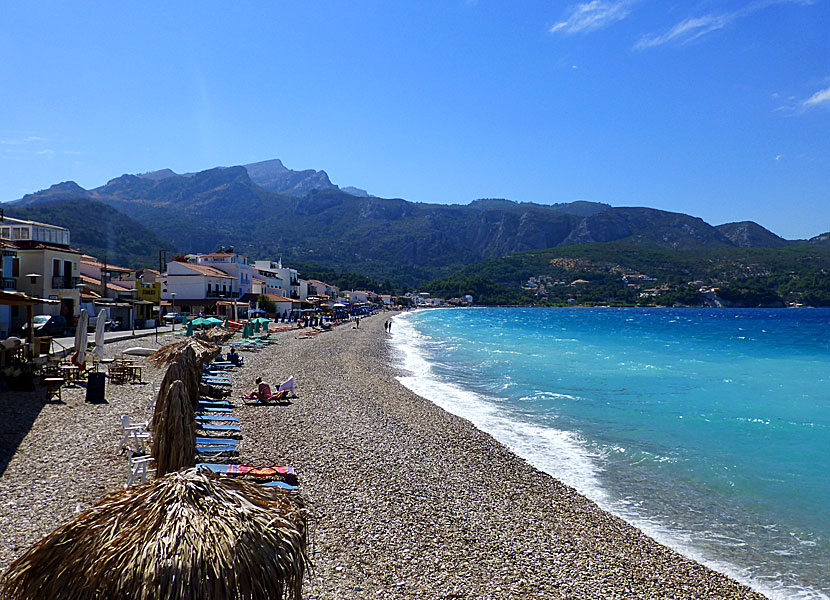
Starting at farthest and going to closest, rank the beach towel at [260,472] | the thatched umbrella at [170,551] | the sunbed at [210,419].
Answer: the sunbed at [210,419] → the beach towel at [260,472] → the thatched umbrella at [170,551]

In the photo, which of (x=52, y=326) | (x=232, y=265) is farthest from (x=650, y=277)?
(x=52, y=326)

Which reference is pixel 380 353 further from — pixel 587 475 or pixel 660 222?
pixel 660 222

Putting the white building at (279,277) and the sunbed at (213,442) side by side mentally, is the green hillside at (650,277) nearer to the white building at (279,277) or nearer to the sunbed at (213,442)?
the white building at (279,277)

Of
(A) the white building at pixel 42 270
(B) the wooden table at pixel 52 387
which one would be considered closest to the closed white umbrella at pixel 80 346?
(B) the wooden table at pixel 52 387

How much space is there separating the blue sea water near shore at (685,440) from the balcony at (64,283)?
67.0ft

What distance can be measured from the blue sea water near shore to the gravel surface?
1016 mm

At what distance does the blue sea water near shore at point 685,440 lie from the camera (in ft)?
26.2

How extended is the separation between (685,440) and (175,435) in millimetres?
12664

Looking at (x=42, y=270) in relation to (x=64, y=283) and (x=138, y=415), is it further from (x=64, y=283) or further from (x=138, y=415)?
(x=138, y=415)

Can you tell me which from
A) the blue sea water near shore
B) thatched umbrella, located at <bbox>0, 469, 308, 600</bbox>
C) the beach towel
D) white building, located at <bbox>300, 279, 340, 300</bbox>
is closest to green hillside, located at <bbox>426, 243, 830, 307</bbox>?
white building, located at <bbox>300, 279, 340, 300</bbox>

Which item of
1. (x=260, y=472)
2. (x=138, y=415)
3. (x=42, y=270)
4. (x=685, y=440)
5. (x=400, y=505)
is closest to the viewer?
(x=400, y=505)

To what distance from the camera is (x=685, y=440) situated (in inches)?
555

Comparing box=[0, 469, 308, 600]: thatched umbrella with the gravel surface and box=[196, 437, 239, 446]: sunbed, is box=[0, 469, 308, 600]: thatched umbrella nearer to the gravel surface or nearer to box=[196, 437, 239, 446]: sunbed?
the gravel surface

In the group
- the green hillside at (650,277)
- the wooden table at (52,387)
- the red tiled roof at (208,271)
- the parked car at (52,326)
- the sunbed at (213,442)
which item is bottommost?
the sunbed at (213,442)
